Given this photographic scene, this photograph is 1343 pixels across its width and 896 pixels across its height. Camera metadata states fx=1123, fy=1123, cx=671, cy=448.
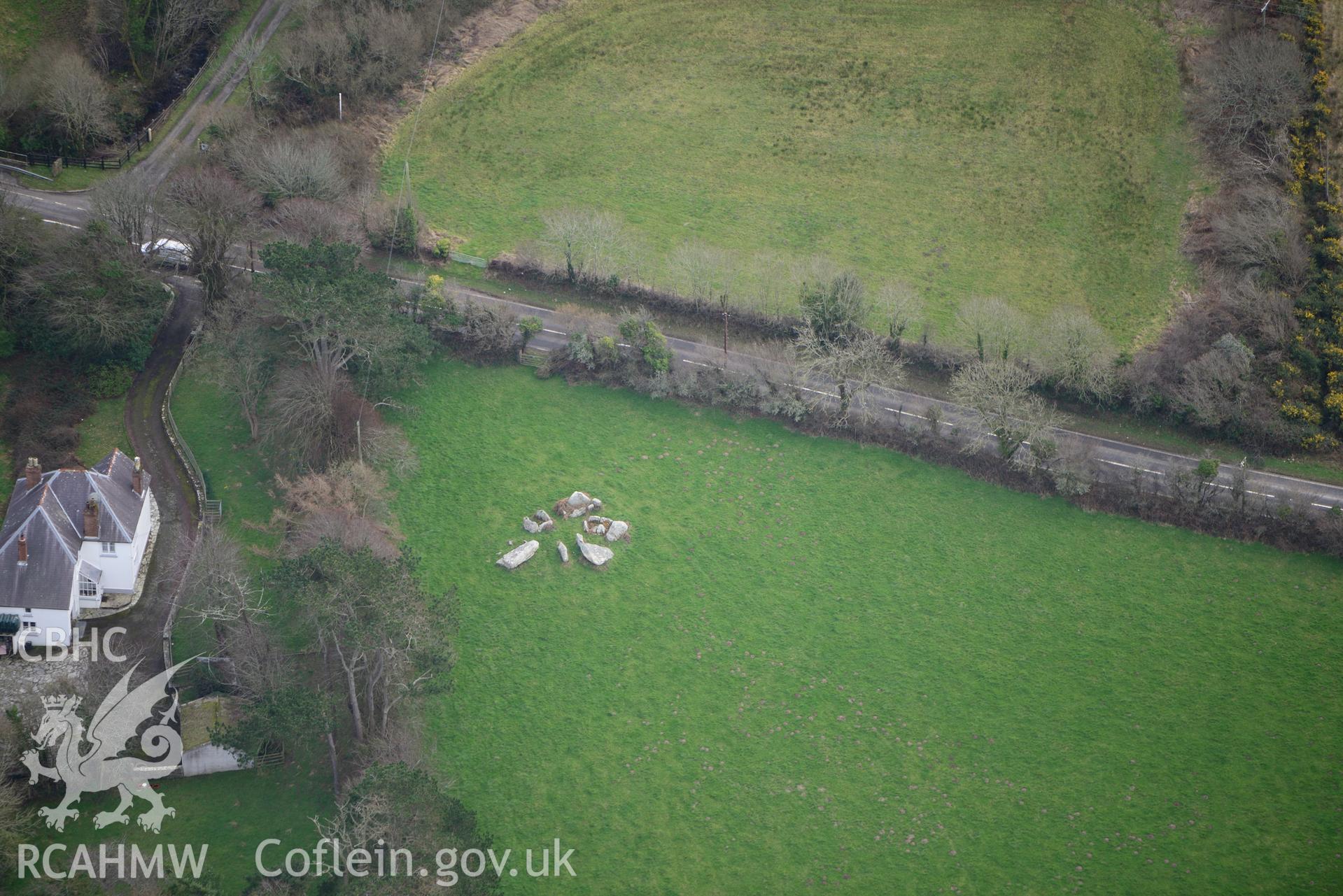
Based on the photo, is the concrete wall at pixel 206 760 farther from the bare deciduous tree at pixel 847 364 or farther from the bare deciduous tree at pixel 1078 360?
the bare deciduous tree at pixel 1078 360

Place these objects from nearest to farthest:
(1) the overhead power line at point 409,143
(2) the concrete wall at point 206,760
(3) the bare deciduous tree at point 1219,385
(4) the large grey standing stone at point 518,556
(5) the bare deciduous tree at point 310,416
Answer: (2) the concrete wall at point 206,760, (4) the large grey standing stone at point 518,556, (5) the bare deciduous tree at point 310,416, (3) the bare deciduous tree at point 1219,385, (1) the overhead power line at point 409,143

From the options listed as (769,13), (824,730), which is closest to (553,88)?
(769,13)

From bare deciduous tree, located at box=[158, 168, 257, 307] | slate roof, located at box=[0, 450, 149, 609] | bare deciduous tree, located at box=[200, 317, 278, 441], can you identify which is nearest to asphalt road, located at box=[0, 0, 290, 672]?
slate roof, located at box=[0, 450, 149, 609]

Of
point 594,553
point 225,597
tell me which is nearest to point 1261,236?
point 594,553

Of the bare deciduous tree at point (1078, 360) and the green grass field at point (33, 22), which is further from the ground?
the green grass field at point (33, 22)

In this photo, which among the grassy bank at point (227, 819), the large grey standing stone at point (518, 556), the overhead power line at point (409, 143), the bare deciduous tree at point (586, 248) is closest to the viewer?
the grassy bank at point (227, 819)

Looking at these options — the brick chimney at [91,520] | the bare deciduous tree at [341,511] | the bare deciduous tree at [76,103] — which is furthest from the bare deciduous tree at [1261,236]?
the bare deciduous tree at [76,103]
